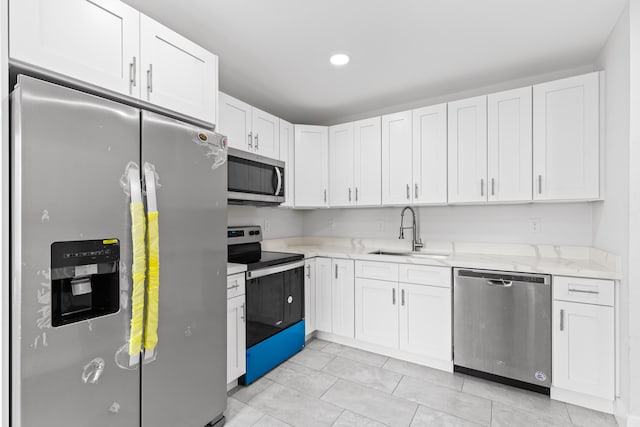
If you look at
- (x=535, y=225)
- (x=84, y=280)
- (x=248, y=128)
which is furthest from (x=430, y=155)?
(x=84, y=280)

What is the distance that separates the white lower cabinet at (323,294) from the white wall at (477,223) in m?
0.72

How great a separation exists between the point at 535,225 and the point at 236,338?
2.63 metres

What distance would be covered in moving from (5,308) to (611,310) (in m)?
3.04

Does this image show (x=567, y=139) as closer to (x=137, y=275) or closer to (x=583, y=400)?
(x=583, y=400)

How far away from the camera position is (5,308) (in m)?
1.07

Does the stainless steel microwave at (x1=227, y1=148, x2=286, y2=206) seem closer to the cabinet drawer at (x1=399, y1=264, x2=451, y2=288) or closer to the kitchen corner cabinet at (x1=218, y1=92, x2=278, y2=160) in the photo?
the kitchen corner cabinet at (x1=218, y1=92, x2=278, y2=160)

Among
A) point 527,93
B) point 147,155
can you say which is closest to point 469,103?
point 527,93

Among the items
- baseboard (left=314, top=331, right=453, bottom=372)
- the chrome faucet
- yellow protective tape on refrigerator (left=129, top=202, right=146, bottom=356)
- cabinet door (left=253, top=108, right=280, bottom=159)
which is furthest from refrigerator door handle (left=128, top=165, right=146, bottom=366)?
the chrome faucet

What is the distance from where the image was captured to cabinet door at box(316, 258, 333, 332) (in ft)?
10.0

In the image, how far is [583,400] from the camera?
2.02 m

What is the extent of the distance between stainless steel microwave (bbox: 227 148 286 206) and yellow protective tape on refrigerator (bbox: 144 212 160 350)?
0.96m

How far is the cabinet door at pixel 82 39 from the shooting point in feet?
3.72

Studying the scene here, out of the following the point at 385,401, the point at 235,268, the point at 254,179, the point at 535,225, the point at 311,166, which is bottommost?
the point at 385,401

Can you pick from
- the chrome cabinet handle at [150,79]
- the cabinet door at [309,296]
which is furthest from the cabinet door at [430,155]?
the chrome cabinet handle at [150,79]
